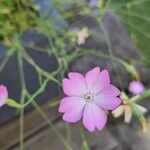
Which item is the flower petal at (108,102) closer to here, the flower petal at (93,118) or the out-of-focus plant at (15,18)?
the flower petal at (93,118)

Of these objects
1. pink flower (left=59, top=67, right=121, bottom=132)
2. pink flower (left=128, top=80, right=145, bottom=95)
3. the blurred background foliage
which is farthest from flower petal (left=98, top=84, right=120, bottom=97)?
pink flower (left=128, top=80, right=145, bottom=95)

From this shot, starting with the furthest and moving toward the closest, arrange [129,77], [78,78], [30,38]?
[129,77] < [30,38] < [78,78]

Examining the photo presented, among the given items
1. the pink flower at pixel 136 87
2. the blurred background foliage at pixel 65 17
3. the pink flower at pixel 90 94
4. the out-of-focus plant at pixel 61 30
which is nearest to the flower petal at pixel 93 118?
the pink flower at pixel 90 94

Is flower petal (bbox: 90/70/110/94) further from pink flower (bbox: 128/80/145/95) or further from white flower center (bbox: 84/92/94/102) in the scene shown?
pink flower (bbox: 128/80/145/95)

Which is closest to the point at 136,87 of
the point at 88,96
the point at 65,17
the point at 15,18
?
the point at 65,17

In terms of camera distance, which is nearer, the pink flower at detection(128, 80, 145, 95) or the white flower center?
the white flower center

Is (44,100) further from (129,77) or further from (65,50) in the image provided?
(129,77)

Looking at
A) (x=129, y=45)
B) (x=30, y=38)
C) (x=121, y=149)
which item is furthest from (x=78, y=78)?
(x=129, y=45)

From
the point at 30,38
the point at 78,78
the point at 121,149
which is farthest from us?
the point at 121,149
